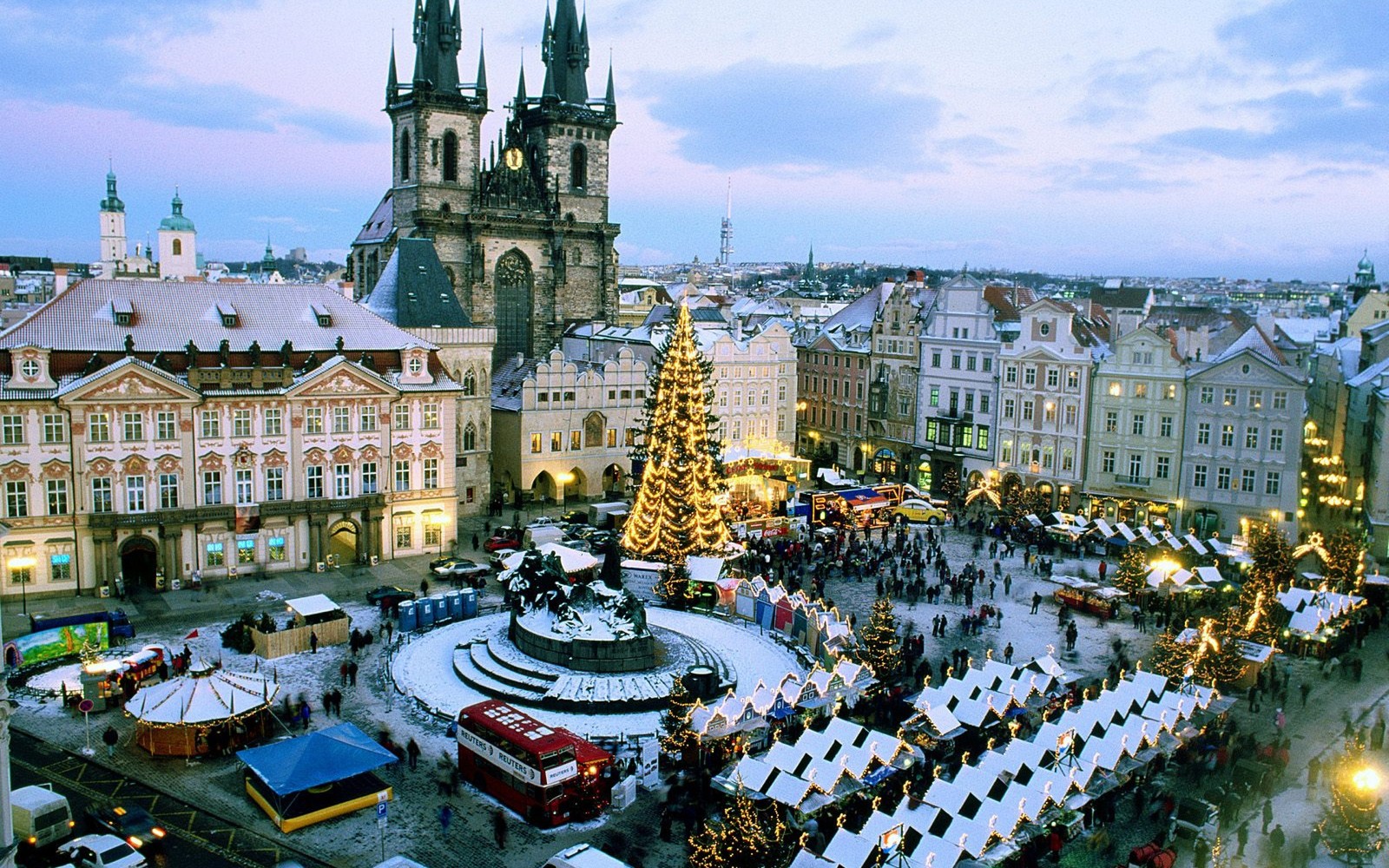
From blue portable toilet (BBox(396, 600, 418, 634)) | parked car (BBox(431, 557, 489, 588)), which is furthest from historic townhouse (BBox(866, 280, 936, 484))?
blue portable toilet (BBox(396, 600, 418, 634))

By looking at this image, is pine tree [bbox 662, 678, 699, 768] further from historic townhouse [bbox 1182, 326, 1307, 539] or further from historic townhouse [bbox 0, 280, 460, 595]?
historic townhouse [bbox 1182, 326, 1307, 539]

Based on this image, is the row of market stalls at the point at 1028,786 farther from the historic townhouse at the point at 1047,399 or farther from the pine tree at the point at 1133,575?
the historic townhouse at the point at 1047,399

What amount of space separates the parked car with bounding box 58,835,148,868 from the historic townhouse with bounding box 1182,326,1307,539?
51533 mm

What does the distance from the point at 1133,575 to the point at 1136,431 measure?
17678mm

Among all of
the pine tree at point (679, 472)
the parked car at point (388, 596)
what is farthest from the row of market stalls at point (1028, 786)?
the parked car at point (388, 596)

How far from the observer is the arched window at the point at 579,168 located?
83.4 metres

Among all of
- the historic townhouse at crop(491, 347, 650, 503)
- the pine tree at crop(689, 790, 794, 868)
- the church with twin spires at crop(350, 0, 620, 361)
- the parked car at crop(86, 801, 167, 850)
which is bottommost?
the parked car at crop(86, 801, 167, 850)

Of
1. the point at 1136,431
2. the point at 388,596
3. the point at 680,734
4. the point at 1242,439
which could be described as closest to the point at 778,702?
the point at 680,734

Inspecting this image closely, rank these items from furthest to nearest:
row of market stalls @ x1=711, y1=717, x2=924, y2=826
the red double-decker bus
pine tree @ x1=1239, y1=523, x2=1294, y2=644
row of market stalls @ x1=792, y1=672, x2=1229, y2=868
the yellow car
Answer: the yellow car, pine tree @ x1=1239, y1=523, x2=1294, y2=644, the red double-decker bus, row of market stalls @ x1=711, y1=717, x2=924, y2=826, row of market stalls @ x1=792, y1=672, x2=1229, y2=868

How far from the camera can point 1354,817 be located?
81.4ft

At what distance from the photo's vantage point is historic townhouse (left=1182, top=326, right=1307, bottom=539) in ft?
183

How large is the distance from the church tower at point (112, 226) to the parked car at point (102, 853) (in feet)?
425

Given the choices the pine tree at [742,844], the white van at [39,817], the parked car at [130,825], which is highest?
the pine tree at [742,844]

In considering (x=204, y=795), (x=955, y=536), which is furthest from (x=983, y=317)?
(x=204, y=795)
